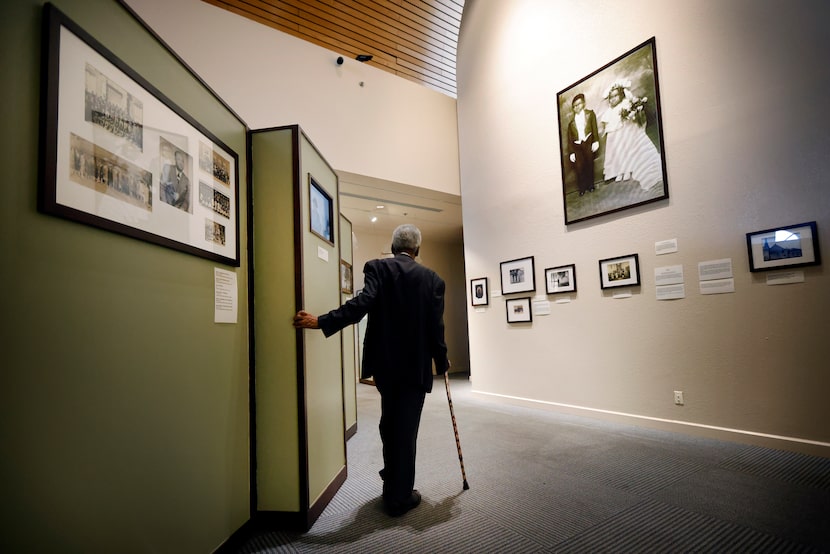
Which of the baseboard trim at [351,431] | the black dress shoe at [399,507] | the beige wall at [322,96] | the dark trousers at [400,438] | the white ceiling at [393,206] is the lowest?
the baseboard trim at [351,431]

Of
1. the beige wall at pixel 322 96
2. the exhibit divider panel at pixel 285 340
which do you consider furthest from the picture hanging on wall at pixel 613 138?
the exhibit divider panel at pixel 285 340

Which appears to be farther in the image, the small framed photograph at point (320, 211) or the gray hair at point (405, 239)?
the gray hair at point (405, 239)

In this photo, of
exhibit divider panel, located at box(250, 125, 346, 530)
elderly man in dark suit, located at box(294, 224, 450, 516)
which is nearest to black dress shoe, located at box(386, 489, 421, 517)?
elderly man in dark suit, located at box(294, 224, 450, 516)

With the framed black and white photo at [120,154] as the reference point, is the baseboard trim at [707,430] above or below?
below

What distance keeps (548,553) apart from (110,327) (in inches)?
79.0

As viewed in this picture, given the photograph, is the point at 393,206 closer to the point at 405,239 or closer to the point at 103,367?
the point at 405,239

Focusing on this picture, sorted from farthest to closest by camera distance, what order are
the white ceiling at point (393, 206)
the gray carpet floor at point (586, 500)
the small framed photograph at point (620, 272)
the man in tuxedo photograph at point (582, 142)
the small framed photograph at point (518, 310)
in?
the white ceiling at point (393, 206) → the small framed photograph at point (518, 310) → the man in tuxedo photograph at point (582, 142) → the small framed photograph at point (620, 272) → the gray carpet floor at point (586, 500)

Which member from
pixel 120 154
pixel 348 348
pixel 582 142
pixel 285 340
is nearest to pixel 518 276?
pixel 582 142

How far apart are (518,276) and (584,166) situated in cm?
156

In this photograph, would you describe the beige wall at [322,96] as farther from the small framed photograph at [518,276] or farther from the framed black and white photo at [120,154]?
the framed black and white photo at [120,154]

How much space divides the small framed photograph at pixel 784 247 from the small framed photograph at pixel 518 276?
7.31 ft

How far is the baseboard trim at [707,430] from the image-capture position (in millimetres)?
2973

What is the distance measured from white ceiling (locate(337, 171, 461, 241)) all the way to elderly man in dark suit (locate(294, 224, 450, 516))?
3.86 metres

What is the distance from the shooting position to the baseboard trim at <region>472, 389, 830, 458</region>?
297 cm
